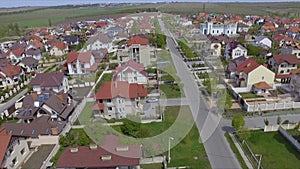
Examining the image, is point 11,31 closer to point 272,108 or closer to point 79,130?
point 79,130

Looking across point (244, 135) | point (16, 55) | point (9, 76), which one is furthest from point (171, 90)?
point (16, 55)

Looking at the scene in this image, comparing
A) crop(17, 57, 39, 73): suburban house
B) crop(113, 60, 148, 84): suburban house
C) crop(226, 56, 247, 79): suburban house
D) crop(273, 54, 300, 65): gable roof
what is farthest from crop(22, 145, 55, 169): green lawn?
crop(273, 54, 300, 65): gable roof

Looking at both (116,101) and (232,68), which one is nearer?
(116,101)

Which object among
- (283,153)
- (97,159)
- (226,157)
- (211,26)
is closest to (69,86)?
(97,159)

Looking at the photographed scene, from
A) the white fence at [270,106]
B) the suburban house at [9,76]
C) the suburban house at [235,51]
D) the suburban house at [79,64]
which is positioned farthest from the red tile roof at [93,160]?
the suburban house at [235,51]

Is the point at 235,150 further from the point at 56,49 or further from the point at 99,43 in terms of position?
the point at 56,49

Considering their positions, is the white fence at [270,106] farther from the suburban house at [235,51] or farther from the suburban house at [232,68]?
the suburban house at [235,51]
